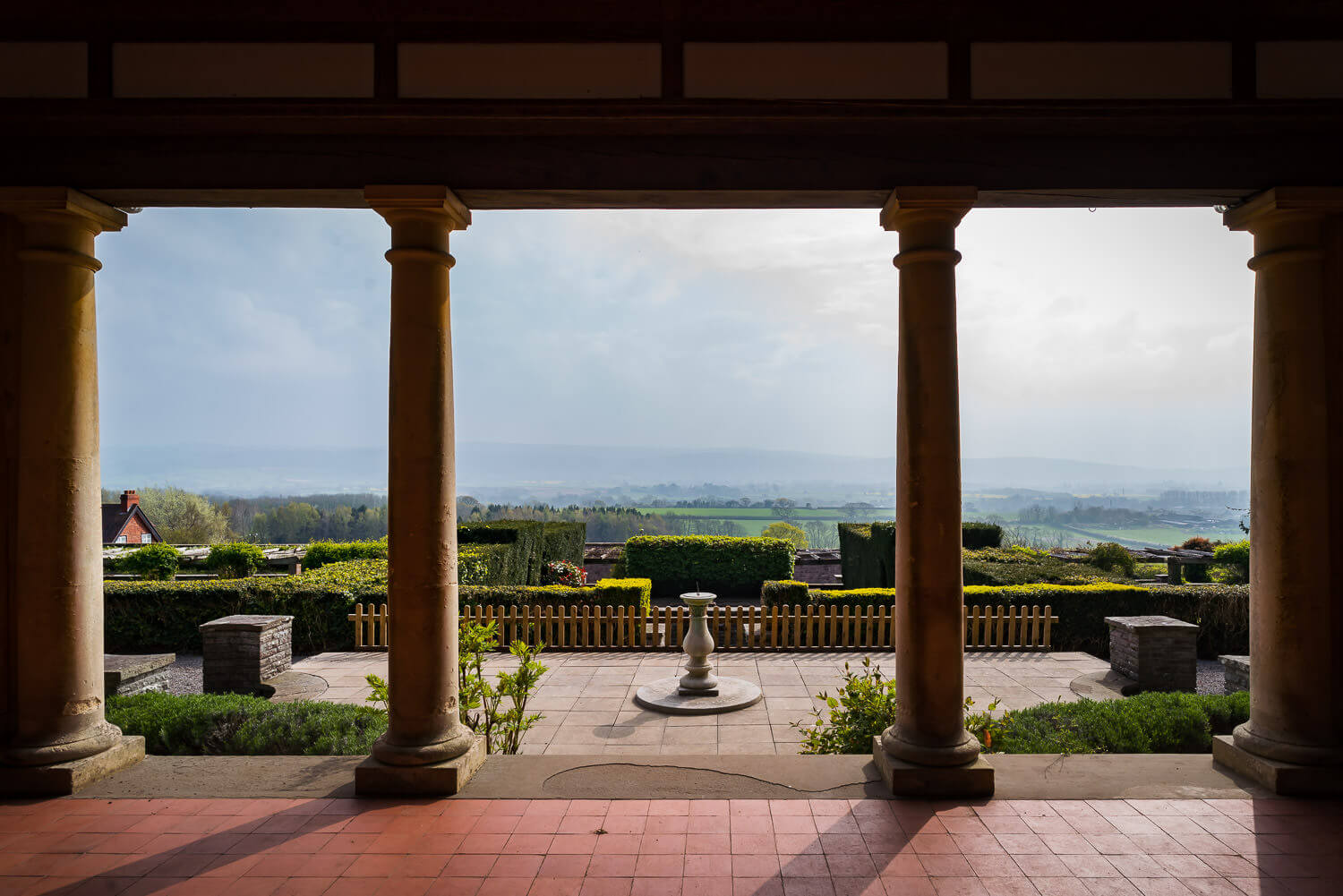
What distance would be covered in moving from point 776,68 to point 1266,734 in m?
5.45

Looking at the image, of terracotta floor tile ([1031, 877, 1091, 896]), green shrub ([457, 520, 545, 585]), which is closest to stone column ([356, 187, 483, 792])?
terracotta floor tile ([1031, 877, 1091, 896])

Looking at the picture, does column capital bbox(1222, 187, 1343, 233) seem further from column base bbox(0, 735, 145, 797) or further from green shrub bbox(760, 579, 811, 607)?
green shrub bbox(760, 579, 811, 607)

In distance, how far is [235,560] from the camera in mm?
21000

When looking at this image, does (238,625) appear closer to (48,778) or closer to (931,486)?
(48,778)

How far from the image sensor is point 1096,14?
15.5ft

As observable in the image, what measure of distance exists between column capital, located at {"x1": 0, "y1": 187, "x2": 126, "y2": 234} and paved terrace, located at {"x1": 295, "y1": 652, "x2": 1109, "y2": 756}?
6.03m

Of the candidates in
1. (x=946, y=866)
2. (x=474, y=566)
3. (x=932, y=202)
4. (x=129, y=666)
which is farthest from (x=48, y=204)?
(x=474, y=566)

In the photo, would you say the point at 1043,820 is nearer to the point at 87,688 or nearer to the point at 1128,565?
the point at 87,688

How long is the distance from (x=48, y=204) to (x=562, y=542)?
63.0ft

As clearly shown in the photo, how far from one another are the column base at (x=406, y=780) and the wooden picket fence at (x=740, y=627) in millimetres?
7939

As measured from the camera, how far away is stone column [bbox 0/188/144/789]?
16.3 ft

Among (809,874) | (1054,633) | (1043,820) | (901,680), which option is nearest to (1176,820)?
(1043,820)

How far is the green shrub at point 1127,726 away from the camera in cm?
625

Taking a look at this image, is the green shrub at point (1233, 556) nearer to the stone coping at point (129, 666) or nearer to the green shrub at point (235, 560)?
the stone coping at point (129, 666)
